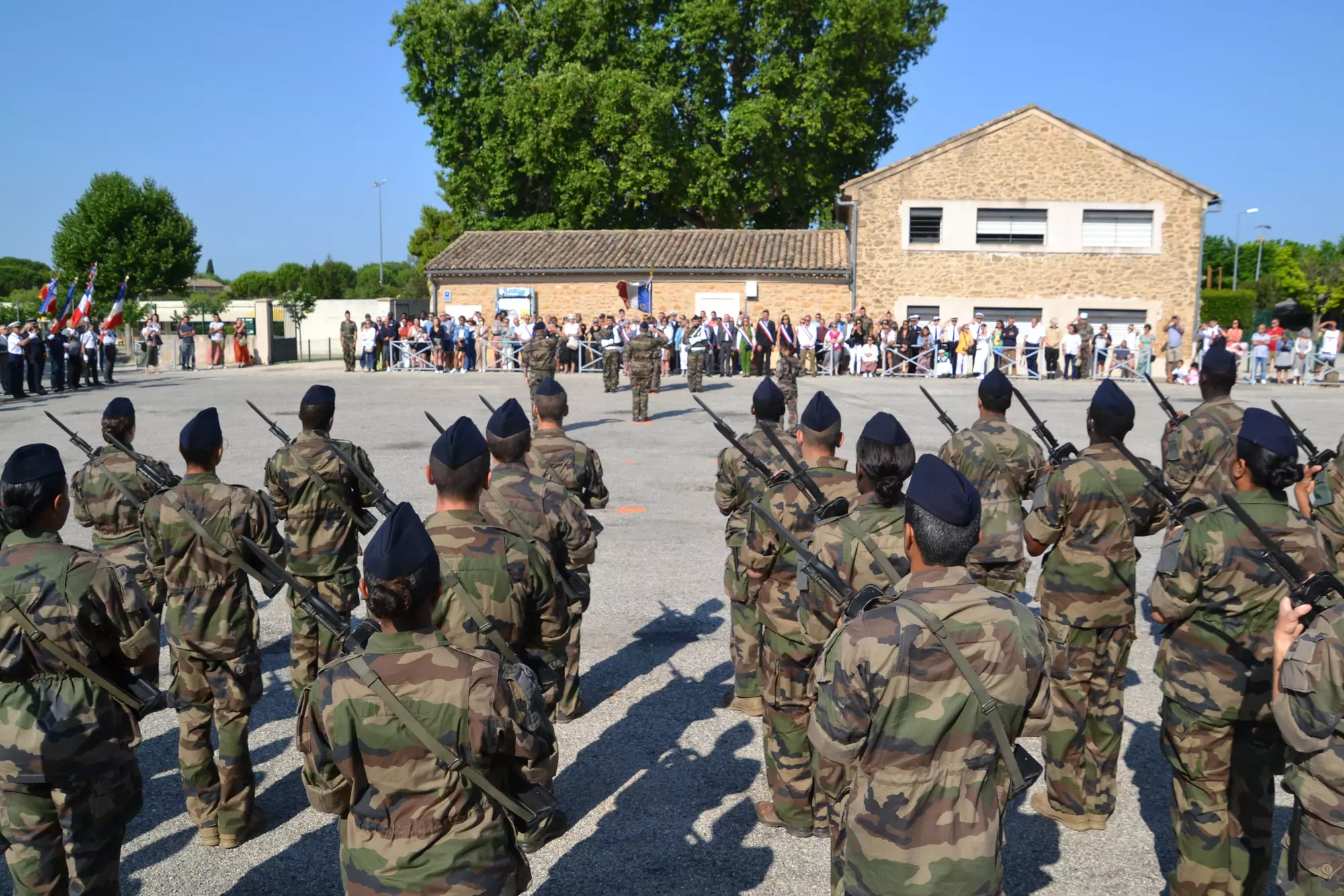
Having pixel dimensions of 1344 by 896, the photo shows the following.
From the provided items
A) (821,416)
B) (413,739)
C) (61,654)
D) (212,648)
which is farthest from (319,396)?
(413,739)

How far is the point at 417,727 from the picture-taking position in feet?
9.60

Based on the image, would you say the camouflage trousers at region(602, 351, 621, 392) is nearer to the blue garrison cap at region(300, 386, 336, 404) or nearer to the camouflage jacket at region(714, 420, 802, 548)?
the camouflage jacket at region(714, 420, 802, 548)

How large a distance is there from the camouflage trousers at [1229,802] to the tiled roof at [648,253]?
98.1 ft

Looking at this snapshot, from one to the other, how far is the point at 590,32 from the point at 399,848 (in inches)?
1651

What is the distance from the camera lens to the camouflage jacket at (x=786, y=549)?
5.21 m

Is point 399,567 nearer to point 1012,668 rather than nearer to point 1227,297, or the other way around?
point 1012,668

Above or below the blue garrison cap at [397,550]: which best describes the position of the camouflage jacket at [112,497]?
below

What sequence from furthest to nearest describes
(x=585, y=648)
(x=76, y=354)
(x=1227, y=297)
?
(x=1227, y=297)
(x=76, y=354)
(x=585, y=648)

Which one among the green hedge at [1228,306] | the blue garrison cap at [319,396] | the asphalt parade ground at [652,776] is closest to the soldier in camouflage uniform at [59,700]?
the asphalt parade ground at [652,776]

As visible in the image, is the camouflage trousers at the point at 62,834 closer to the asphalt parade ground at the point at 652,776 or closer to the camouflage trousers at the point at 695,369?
the asphalt parade ground at the point at 652,776

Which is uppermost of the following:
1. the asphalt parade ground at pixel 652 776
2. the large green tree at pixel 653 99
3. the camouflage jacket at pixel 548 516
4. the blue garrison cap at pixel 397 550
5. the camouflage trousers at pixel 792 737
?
the large green tree at pixel 653 99

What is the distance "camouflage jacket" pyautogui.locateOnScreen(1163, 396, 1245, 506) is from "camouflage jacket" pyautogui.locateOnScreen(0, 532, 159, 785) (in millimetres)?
6436

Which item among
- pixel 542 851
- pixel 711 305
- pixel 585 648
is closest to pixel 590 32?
pixel 711 305

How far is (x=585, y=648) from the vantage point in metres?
7.84
